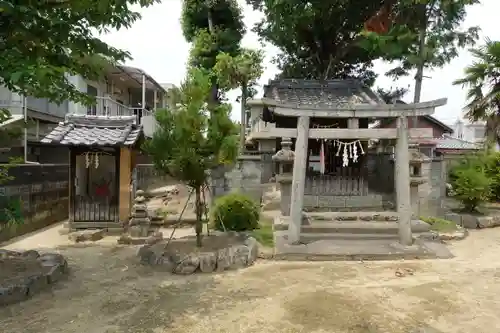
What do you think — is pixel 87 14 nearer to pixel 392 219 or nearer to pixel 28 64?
pixel 28 64

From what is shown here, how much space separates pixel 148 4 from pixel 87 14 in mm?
997

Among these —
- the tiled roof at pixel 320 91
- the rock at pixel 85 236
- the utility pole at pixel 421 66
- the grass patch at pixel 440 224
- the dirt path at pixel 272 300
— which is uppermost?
the utility pole at pixel 421 66

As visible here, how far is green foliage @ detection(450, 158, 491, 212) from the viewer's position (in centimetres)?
1287

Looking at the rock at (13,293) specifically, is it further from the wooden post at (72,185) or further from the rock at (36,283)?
the wooden post at (72,185)

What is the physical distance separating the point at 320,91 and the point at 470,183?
663 cm

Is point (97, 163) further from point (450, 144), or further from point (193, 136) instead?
point (450, 144)

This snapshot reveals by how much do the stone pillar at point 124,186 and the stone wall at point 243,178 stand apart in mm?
3158

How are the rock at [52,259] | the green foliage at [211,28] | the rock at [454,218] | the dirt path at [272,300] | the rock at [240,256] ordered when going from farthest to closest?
the green foliage at [211,28]
the rock at [454,218]
the rock at [240,256]
the rock at [52,259]
the dirt path at [272,300]

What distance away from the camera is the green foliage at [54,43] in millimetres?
4262

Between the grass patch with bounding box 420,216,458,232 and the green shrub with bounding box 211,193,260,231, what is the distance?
558cm

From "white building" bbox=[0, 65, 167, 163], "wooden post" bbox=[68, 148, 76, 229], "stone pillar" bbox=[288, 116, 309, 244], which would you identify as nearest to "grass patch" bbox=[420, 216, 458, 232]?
"stone pillar" bbox=[288, 116, 309, 244]

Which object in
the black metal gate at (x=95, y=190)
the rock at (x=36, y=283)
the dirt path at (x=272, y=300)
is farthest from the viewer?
the black metal gate at (x=95, y=190)

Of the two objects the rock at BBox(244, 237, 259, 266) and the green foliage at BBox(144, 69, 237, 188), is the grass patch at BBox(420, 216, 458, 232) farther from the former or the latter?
the green foliage at BBox(144, 69, 237, 188)

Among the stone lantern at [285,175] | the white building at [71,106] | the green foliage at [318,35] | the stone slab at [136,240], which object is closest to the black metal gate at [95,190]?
the stone slab at [136,240]
